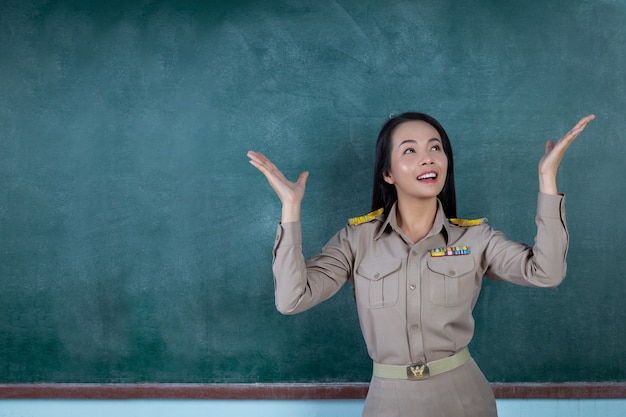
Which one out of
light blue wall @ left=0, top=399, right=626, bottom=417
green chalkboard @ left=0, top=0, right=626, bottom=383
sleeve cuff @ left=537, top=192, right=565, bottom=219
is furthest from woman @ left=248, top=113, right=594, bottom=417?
light blue wall @ left=0, top=399, right=626, bottom=417

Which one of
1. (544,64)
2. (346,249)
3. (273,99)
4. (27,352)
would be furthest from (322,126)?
(27,352)

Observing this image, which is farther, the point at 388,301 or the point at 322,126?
the point at 322,126

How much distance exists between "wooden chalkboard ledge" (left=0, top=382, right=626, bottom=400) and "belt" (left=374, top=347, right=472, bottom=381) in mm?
729

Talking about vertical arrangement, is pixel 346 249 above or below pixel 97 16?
below

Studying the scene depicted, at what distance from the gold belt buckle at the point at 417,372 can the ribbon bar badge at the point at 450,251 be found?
0.33 metres

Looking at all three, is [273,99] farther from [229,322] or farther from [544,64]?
[544,64]

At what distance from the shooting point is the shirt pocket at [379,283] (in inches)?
75.2

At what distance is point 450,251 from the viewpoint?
6.42ft

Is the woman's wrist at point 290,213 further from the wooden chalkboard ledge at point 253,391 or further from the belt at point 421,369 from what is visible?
the wooden chalkboard ledge at point 253,391

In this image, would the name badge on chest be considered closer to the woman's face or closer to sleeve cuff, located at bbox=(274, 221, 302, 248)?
the woman's face

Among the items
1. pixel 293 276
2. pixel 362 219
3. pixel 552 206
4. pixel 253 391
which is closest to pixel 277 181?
pixel 293 276

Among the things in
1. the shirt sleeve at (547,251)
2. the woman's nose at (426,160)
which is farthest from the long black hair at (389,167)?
the shirt sleeve at (547,251)

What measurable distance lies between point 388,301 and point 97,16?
1690mm

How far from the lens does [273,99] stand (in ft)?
8.48
